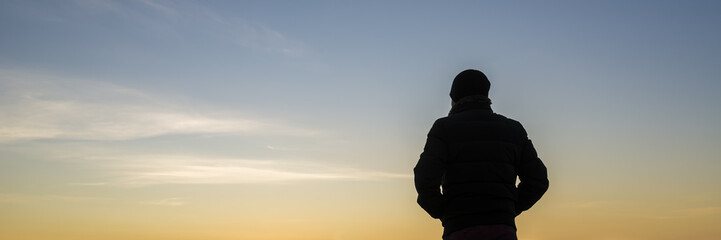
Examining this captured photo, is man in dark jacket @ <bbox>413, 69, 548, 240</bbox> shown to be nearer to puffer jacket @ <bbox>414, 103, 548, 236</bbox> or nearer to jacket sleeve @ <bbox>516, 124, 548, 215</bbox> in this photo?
puffer jacket @ <bbox>414, 103, 548, 236</bbox>

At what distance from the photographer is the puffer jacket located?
19.4 ft

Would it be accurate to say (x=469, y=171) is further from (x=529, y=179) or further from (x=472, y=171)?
(x=529, y=179)

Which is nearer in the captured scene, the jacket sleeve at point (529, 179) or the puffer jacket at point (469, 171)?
the puffer jacket at point (469, 171)

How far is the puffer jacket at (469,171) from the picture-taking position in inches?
233

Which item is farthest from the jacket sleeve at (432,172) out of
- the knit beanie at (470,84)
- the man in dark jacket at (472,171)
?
the knit beanie at (470,84)

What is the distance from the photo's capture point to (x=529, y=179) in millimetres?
6414

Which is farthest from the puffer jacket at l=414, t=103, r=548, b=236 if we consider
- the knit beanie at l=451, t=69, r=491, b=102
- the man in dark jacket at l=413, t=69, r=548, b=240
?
the knit beanie at l=451, t=69, r=491, b=102

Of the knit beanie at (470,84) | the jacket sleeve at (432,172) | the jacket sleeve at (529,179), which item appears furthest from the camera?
the jacket sleeve at (529,179)

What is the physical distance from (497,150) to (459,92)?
620mm

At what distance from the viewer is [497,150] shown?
6.04 metres

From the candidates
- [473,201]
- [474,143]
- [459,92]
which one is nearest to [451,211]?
[473,201]

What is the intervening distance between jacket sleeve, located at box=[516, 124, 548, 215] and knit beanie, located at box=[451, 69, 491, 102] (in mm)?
586

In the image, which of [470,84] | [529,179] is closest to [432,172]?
[470,84]

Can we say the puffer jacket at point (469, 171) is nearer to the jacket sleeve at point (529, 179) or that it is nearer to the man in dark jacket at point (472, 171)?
the man in dark jacket at point (472, 171)
